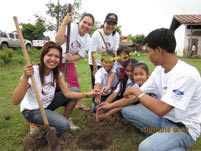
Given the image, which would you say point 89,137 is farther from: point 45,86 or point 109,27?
point 109,27

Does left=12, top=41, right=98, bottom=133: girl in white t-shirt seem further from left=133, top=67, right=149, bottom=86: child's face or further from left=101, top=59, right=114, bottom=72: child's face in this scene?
left=133, top=67, right=149, bottom=86: child's face

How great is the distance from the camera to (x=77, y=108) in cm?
354

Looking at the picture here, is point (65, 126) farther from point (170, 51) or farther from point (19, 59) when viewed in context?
point (19, 59)

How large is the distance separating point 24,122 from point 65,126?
1.07 metres

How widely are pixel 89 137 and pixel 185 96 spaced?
4.94ft

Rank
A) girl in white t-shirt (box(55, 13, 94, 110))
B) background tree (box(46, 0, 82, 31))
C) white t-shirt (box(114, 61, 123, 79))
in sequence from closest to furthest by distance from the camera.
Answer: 1. girl in white t-shirt (box(55, 13, 94, 110))
2. white t-shirt (box(114, 61, 123, 79))
3. background tree (box(46, 0, 82, 31))

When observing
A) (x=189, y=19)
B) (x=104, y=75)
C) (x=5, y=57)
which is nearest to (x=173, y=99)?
(x=104, y=75)

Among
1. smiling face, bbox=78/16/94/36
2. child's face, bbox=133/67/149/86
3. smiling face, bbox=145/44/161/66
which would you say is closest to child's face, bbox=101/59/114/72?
child's face, bbox=133/67/149/86

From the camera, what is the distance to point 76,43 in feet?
10.3

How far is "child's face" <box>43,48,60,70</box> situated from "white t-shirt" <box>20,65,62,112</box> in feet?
0.52

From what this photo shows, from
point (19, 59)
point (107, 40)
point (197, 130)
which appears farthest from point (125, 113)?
point (19, 59)

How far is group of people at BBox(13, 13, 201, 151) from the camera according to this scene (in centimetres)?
170

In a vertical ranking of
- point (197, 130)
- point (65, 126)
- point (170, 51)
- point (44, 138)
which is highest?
point (170, 51)

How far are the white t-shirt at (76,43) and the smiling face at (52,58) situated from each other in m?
0.88
